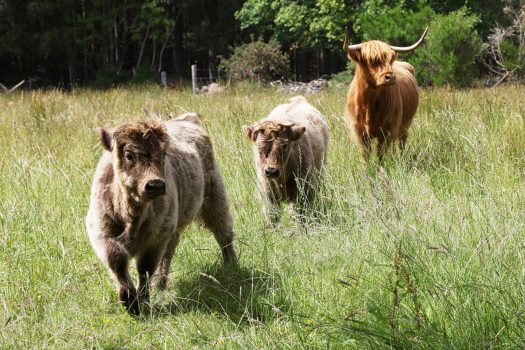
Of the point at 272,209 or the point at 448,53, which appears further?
the point at 448,53

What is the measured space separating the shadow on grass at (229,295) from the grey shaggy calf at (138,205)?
18 centimetres

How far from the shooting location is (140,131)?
12.8ft

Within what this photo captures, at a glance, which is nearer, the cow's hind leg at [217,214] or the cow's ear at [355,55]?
the cow's hind leg at [217,214]

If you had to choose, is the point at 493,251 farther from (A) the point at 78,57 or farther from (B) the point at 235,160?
(A) the point at 78,57

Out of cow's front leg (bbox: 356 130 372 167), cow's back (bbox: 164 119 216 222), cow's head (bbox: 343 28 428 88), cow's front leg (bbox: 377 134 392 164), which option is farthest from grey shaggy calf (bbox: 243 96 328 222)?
cow's head (bbox: 343 28 428 88)

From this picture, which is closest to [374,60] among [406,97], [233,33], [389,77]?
[389,77]

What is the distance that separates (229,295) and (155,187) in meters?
0.93

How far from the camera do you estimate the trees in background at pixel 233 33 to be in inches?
869

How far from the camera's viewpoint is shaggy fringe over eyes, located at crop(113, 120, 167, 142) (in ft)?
12.8

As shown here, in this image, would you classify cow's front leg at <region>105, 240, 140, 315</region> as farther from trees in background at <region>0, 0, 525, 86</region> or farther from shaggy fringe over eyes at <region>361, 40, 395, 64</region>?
trees in background at <region>0, 0, 525, 86</region>

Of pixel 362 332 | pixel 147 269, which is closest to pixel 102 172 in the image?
pixel 147 269

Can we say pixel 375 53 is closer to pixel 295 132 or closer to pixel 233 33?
pixel 295 132

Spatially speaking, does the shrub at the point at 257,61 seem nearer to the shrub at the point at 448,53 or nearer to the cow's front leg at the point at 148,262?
the shrub at the point at 448,53

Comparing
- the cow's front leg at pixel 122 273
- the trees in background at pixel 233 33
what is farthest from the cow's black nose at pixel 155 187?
the trees in background at pixel 233 33
